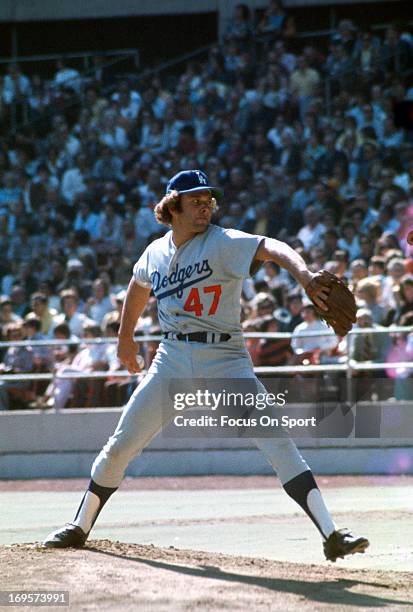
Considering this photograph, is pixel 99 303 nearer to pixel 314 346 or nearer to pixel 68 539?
pixel 314 346

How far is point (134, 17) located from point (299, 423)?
1478 cm

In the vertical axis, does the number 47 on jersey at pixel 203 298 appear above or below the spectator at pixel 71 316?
above

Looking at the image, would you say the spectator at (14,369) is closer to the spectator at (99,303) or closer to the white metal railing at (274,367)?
the white metal railing at (274,367)

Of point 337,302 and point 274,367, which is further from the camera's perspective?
point 274,367

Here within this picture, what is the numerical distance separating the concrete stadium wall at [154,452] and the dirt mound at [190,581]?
22.2 ft

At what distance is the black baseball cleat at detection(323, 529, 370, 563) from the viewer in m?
6.30

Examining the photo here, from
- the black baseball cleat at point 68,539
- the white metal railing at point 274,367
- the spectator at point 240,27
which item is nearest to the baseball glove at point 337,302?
the black baseball cleat at point 68,539

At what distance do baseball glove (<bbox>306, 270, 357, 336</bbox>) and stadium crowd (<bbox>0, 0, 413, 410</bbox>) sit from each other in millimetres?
7129

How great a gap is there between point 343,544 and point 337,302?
1288mm

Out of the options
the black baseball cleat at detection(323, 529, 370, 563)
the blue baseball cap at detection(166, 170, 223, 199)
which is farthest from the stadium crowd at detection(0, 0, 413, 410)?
the black baseball cleat at detection(323, 529, 370, 563)

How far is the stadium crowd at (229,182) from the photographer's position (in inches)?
574

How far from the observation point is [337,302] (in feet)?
20.1

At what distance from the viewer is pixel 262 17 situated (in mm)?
21609

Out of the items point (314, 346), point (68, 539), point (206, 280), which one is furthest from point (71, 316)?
point (206, 280)
